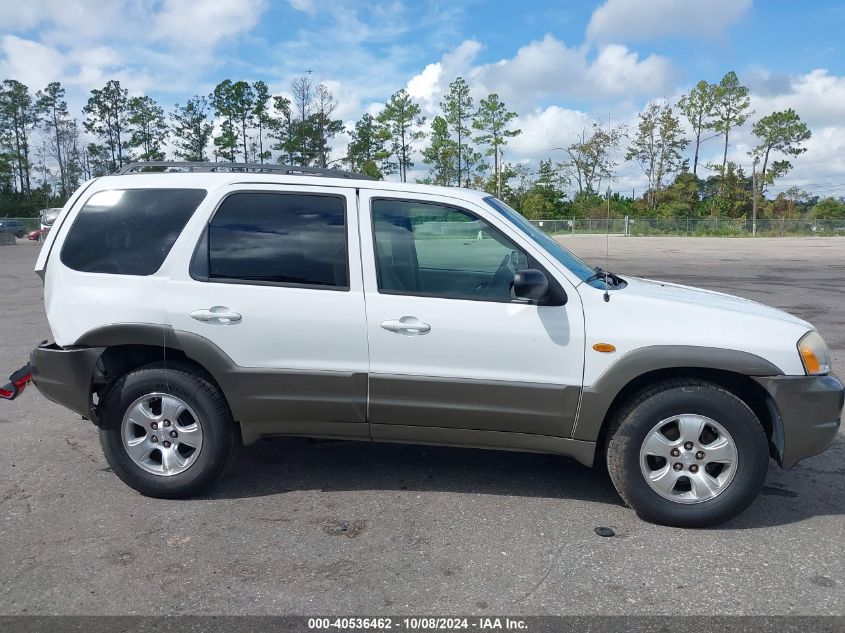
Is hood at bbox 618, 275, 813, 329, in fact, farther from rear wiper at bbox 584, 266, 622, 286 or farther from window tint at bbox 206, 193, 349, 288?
window tint at bbox 206, 193, 349, 288

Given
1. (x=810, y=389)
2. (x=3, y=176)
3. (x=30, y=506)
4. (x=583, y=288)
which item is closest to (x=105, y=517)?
(x=30, y=506)

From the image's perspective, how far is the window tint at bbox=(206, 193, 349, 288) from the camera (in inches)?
162

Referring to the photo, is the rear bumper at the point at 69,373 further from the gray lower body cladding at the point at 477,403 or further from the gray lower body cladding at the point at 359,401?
the gray lower body cladding at the point at 477,403

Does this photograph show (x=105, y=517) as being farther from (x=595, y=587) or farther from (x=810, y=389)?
(x=810, y=389)

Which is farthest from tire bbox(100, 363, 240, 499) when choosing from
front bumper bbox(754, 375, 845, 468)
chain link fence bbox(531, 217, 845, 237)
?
chain link fence bbox(531, 217, 845, 237)

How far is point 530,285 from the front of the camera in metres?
3.74

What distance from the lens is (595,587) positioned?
3.23m

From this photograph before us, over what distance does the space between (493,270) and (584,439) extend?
1.10 meters

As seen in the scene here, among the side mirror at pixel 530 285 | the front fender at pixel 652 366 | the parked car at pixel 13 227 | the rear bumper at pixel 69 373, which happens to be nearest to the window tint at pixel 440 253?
the side mirror at pixel 530 285

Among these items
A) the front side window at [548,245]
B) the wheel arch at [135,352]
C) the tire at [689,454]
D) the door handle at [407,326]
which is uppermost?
the front side window at [548,245]

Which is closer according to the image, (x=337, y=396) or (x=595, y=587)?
(x=595, y=587)

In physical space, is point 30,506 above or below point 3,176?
below

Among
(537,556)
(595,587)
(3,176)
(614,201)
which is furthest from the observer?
(614,201)

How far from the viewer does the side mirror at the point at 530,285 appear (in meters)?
3.74
